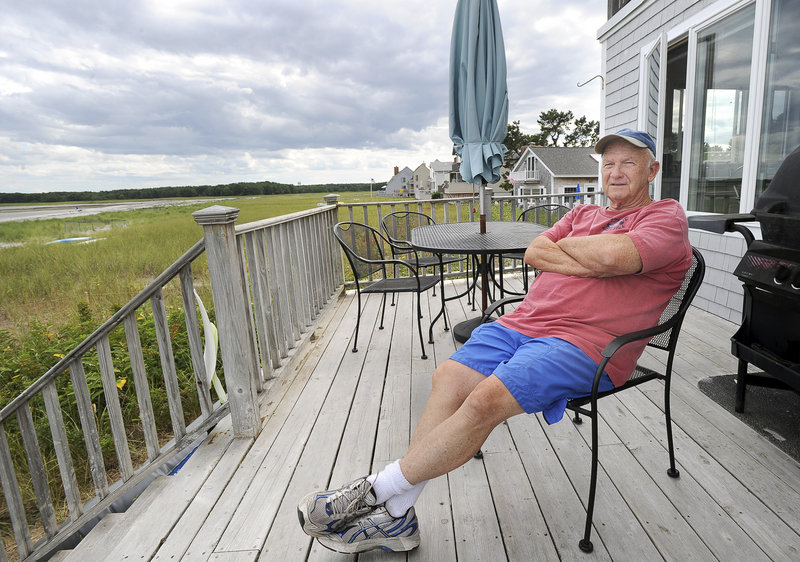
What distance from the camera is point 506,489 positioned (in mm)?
1583

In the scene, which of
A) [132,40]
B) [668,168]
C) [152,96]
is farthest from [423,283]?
[152,96]

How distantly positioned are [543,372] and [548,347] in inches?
4.1

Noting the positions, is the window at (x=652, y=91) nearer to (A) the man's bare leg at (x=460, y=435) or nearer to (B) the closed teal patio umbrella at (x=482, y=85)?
(B) the closed teal patio umbrella at (x=482, y=85)

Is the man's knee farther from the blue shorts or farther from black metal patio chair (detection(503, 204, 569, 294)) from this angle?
black metal patio chair (detection(503, 204, 569, 294))

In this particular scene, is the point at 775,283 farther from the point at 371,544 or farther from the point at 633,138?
the point at 371,544

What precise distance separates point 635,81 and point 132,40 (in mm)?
33581

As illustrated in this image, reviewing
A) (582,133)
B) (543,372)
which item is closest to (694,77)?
(543,372)

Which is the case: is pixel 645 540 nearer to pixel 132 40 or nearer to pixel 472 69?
pixel 472 69

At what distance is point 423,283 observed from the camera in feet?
10.00

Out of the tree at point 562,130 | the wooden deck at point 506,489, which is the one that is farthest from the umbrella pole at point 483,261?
the tree at point 562,130

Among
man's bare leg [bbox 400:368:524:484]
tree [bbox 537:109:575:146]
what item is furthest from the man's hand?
tree [bbox 537:109:575:146]

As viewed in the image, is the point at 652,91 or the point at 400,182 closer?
the point at 652,91

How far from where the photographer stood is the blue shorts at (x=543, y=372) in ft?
4.14

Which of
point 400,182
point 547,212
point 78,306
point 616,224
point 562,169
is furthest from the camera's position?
point 400,182
